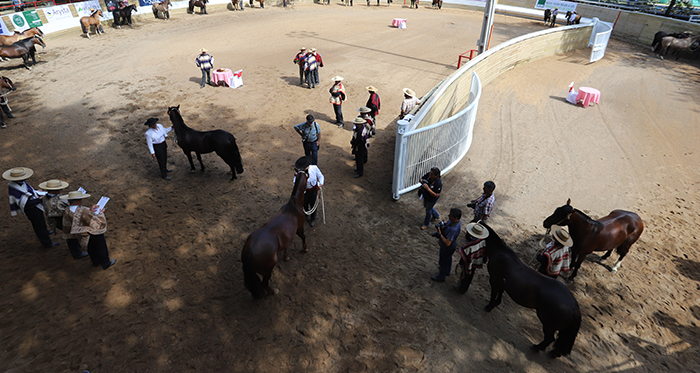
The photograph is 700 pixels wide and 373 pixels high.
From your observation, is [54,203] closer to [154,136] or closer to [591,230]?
[154,136]

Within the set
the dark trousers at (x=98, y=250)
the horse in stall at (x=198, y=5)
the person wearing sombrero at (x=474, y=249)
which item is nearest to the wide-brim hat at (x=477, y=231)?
the person wearing sombrero at (x=474, y=249)

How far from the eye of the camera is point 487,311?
5547 millimetres

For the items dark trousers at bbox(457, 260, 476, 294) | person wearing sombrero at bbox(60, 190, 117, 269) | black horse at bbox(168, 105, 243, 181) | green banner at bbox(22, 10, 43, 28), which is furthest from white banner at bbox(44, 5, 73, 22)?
dark trousers at bbox(457, 260, 476, 294)

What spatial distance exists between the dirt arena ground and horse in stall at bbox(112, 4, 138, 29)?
7.49 meters

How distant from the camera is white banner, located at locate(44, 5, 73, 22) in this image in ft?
65.5

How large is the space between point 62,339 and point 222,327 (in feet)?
7.33

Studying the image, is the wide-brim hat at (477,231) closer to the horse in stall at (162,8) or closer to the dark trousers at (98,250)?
the dark trousers at (98,250)

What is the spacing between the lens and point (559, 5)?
31.9 m

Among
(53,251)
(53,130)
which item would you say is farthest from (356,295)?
(53,130)

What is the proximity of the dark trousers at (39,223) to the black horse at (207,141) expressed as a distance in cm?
324

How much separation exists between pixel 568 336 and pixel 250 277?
15.2 ft

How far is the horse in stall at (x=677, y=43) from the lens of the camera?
2019 cm

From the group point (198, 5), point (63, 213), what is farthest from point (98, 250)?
point (198, 5)

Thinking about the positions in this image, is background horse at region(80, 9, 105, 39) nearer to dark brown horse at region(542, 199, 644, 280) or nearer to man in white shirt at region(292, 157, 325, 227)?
man in white shirt at region(292, 157, 325, 227)
